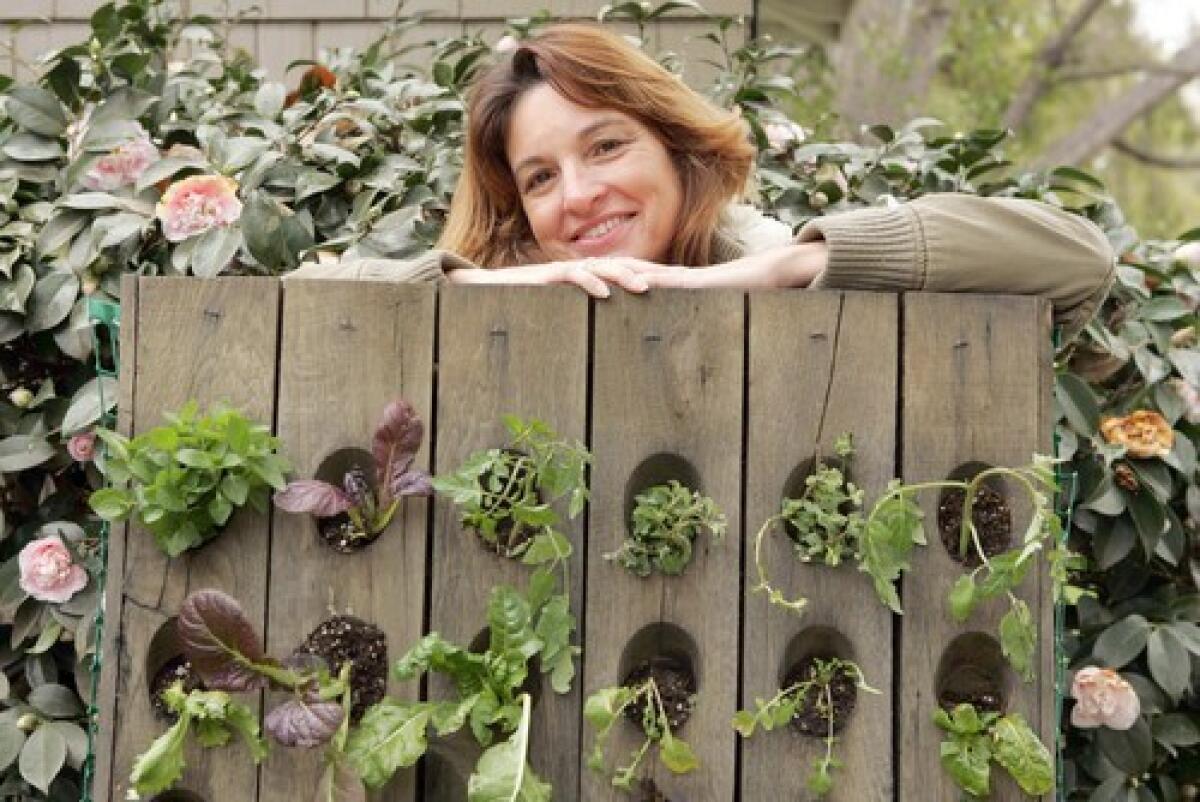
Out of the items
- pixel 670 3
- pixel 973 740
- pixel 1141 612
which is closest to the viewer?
pixel 973 740

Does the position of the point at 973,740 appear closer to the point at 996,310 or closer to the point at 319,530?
the point at 996,310

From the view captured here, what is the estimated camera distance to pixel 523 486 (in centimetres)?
171

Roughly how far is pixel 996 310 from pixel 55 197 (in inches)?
65.0

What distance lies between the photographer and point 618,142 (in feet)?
7.28

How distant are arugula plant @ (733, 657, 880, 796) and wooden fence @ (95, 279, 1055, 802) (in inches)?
0.7

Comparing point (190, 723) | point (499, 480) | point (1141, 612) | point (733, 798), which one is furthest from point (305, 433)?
point (1141, 612)

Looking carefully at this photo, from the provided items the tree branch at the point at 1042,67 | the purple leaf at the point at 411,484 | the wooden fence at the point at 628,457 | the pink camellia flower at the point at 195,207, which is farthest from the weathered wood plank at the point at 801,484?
the tree branch at the point at 1042,67

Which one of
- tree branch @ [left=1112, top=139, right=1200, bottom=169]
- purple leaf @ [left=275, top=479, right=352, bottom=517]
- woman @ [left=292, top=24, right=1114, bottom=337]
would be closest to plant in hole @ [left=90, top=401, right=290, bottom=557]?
purple leaf @ [left=275, top=479, right=352, bottom=517]

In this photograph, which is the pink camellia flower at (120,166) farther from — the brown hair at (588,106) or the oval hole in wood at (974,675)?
the oval hole in wood at (974,675)

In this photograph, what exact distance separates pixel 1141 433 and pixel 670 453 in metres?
1.11

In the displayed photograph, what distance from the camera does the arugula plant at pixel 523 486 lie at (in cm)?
168

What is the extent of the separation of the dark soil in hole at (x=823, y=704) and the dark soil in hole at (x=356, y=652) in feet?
1.54

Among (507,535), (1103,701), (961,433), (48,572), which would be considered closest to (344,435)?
(507,535)

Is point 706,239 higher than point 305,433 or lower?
higher
